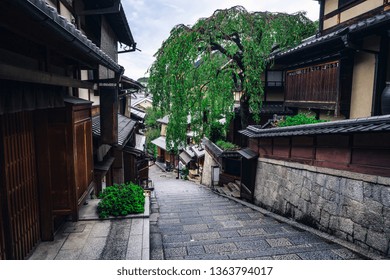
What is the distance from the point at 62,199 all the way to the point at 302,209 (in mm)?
7046

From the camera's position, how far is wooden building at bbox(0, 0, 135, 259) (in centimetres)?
343

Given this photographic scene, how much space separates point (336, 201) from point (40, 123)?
24.7 ft

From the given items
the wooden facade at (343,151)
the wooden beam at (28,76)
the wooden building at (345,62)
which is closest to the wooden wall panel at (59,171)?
the wooden beam at (28,76)

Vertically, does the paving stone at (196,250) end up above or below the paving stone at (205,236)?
above

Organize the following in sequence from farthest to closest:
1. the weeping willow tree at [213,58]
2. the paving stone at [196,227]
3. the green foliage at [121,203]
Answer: the weeping willow tree at [213,58] < the paving stone at [196,227] < the green foliage at [121,203]

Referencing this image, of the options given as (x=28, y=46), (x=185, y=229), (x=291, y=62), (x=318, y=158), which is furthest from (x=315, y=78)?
(x=28, y=46)

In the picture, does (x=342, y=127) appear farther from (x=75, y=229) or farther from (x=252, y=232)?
(x=75, y=229)

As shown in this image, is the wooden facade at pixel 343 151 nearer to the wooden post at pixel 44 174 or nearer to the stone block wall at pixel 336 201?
the stone block wall at pixel 336 201

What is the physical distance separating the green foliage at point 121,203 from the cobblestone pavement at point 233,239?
0.91 metres

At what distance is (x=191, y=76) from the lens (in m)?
12.4

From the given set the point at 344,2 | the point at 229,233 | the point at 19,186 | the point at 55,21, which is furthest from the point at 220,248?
the point at 344,2

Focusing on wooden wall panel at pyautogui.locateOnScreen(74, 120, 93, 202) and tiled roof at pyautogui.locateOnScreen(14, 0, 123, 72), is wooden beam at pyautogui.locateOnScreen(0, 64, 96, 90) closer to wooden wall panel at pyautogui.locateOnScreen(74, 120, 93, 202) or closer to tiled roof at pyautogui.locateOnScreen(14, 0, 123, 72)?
tiled roof at pyautogui.locateOnScreen(14, 0, 123, 72)

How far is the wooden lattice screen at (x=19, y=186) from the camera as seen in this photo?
445cm

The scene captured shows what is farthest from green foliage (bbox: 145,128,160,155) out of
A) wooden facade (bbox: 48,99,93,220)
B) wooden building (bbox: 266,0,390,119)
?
wooden facade (bbox: 48,99,93,220)
